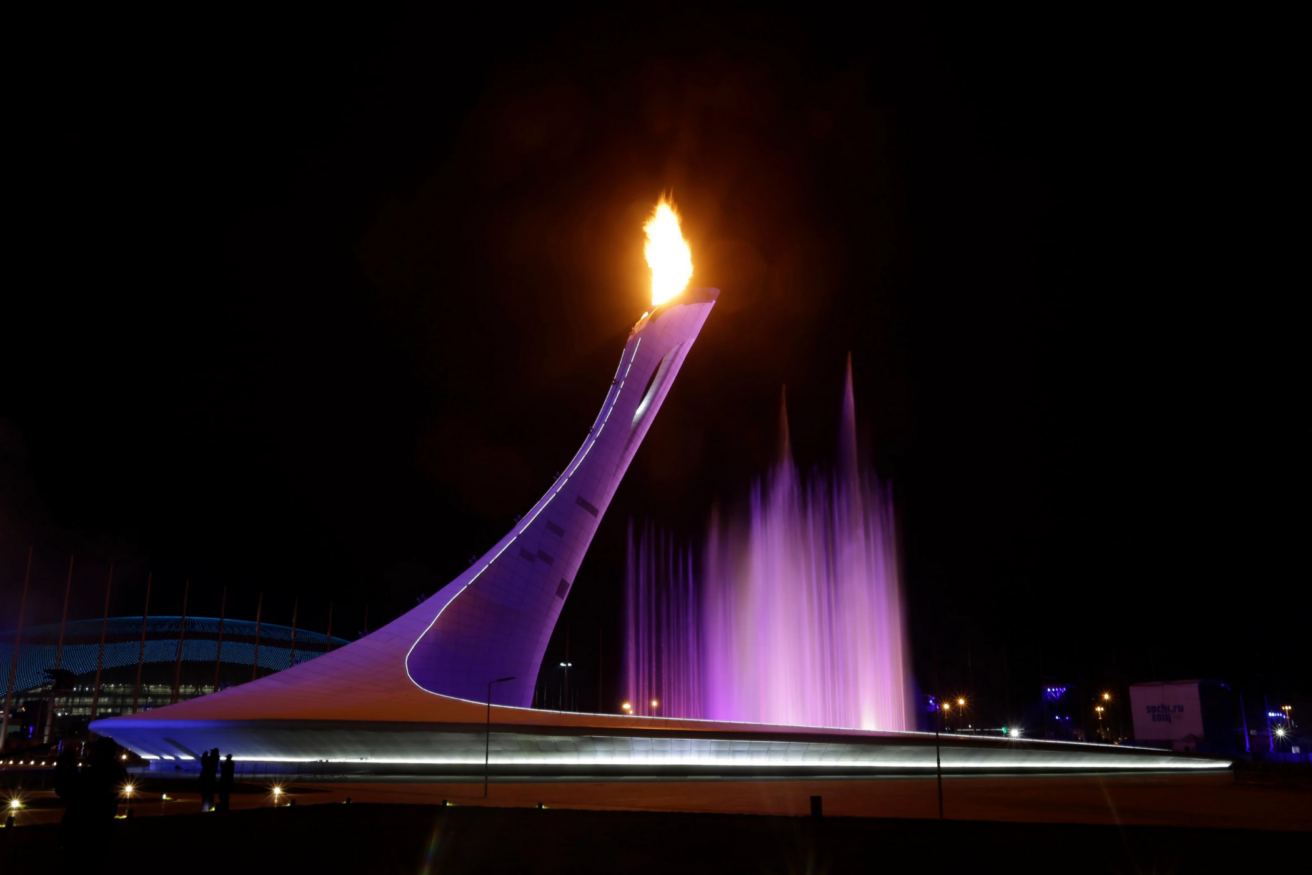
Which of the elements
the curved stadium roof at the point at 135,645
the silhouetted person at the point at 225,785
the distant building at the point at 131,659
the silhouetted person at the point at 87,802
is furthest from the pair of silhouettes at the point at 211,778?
the curved stadium roof at the point at 135,645

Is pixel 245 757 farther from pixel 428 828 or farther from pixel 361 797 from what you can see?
pixel 428 828

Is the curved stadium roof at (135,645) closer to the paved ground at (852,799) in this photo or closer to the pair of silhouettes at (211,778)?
the paved ground at (852,799)

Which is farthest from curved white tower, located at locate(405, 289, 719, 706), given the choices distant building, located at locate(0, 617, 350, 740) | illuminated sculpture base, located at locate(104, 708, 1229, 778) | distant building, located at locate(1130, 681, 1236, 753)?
distant building, located at locate(1130, 681, 1236, 753)

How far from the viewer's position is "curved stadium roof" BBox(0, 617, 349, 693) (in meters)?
47.0

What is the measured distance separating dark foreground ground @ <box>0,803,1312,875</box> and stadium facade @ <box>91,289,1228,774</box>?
7890 millimetres

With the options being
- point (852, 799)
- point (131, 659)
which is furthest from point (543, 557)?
point (131, 659)

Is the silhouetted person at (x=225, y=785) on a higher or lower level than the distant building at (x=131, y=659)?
lower

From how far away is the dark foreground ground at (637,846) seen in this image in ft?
23.4

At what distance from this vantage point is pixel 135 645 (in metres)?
50.5

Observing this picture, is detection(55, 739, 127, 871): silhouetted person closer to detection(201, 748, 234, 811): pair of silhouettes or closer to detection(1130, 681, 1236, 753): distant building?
detection(201, 748, 234, 811): pair of silhouettes

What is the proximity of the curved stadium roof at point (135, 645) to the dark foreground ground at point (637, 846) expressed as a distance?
44604 mm

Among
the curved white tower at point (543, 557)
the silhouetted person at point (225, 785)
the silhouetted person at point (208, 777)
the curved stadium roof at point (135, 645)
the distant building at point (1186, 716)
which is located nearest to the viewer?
the silhouetted person at point (225, 785)

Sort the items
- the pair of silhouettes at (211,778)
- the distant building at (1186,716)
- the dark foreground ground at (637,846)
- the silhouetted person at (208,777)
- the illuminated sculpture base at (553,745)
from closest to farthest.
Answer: the dark foreground ground at (637,846), the pair of silhouettes at (211,778), the silhouetted person at (208,777), the illuminated sculpture base at (553,745), the distant building at (1186,716)

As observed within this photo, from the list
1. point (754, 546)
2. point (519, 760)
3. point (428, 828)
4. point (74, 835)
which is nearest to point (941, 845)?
point (428, 828)
